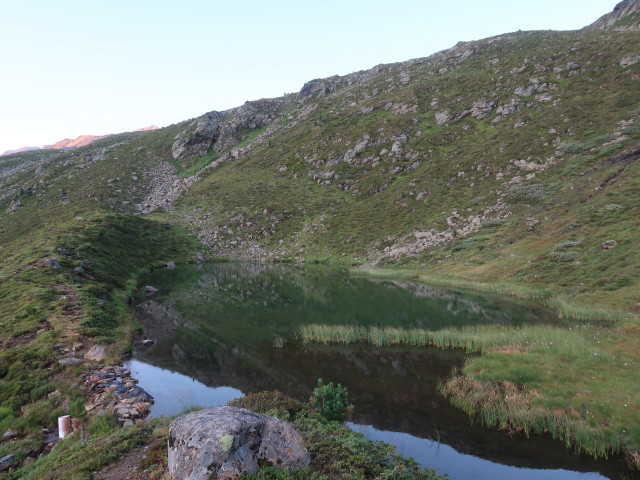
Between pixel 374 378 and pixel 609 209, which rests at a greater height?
pixel 609 209

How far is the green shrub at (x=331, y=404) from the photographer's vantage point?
17.2 m

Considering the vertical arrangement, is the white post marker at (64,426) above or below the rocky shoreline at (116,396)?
above

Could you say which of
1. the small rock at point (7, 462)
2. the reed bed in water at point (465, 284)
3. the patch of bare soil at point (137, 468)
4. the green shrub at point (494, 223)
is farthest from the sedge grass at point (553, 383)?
the green shrub at point (494, 223)

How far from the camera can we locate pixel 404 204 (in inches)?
3846

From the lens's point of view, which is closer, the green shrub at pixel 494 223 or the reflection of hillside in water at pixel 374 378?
the reflection of hillside in water at pixel 374 378

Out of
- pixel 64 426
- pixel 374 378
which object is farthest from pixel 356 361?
pixel 64 426

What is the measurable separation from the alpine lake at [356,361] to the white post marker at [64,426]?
4250 millimetres

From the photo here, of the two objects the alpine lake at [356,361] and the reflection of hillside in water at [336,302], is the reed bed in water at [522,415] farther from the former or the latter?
the reflection of hillside in water at [336,302]

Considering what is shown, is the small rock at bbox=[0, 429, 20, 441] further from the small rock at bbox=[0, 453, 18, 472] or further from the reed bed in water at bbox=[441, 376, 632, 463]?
the reed bed in water at bbox=[441, 376, 632, 463]

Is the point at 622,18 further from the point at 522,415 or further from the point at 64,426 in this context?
the point at 64,426

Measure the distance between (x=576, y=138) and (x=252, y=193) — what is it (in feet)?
322

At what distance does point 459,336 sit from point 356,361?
10.2 m

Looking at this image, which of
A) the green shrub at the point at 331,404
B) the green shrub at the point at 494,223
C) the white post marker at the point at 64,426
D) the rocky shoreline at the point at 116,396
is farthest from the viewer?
the green shrub at the point at 494,223

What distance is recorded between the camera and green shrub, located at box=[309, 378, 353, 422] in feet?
56.5
